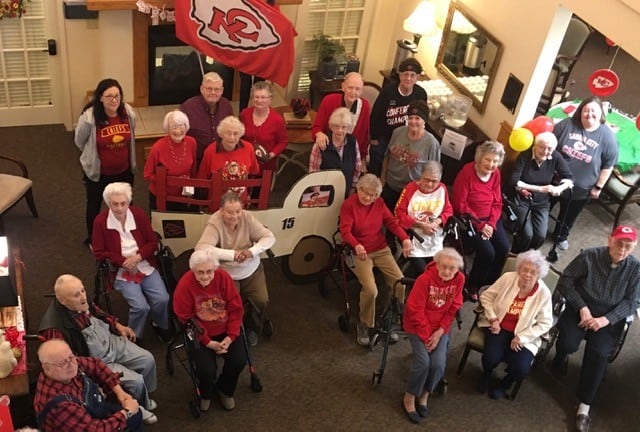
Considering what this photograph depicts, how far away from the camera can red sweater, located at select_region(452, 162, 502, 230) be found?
525 centimetres

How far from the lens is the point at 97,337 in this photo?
12.9 ft

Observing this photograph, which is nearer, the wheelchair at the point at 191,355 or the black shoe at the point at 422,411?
the wheelchair at the point at 191,355

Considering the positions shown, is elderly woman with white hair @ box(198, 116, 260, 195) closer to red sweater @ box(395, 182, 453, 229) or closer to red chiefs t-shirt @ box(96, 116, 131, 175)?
red chiefs t-shirt @ box(96, 116, 131, 175)

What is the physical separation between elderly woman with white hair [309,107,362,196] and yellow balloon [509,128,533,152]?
4.12 ft

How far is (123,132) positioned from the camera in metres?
4.90

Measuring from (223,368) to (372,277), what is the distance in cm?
125

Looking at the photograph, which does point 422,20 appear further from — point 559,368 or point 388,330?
point 559,368

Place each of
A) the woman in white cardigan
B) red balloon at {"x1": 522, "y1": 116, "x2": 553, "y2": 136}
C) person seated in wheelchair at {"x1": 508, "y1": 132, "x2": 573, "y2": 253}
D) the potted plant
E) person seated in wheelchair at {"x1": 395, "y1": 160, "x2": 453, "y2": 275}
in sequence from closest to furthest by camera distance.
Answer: the woman in white cardigan
person seated in wheelchair at {"x1": 395, "y1": 160, "x2": 453, "y2": 275}
person seated in wheelchair at {"x1": 508, "y1": 132, "x2": 573, "y2": 253}
red balloon at {"x1": 522, "y1": 116, "x2": 553, "y2": 136}
the potted plant

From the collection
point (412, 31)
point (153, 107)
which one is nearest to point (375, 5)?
point (412, 31)

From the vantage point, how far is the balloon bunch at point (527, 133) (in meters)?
5.51

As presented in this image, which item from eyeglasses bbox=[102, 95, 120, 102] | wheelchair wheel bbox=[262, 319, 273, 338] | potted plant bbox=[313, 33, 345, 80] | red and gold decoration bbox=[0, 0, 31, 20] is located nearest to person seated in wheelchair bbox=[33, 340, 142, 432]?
wheelchair wheel bbox=[262, 319, 273, 338]

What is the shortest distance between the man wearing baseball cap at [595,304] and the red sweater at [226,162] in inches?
90.6

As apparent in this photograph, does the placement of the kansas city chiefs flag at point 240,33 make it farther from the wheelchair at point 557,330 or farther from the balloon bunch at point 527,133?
the wheelchair at point 557,330

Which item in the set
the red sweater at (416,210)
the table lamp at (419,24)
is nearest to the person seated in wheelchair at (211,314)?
the red sweater at (416,210)
